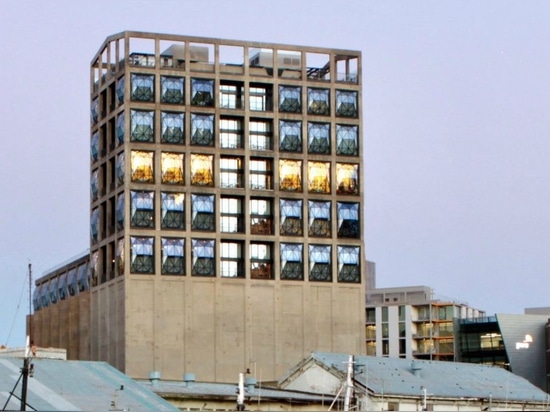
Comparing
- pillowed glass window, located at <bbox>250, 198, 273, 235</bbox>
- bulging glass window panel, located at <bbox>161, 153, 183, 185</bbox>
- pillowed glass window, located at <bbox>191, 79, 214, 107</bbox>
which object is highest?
pillowed glass window, located at <bbox>191, 79, 214, 107</bbox>

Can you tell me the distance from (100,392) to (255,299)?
82364 mm

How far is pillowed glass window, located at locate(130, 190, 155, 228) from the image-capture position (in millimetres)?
192500

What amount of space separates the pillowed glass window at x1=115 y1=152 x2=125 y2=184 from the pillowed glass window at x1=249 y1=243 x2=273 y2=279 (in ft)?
60.8

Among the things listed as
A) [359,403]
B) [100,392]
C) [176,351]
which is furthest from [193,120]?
[100,392]

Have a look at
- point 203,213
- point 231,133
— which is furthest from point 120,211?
point 231,133

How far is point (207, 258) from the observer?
639 feet

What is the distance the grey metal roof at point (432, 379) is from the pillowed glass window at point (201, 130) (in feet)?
153

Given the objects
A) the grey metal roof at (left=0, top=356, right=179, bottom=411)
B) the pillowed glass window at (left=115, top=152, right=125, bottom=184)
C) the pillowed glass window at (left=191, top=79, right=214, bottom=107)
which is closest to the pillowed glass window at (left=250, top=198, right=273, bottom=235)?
the pillowed glass window at (left=191, top=79, right=214, bottom=107)

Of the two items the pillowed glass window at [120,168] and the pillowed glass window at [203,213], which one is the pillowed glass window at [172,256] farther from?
the pillowed glass window at [120,168]

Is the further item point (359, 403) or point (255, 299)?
point (255, 299)

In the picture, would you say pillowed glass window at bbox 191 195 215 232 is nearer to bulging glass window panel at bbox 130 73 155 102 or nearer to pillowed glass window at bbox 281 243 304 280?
pillowed glass window at bbox 281 243 304 280

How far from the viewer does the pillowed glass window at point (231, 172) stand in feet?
650

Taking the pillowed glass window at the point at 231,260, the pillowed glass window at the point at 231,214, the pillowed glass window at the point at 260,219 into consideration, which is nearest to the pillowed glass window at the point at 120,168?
the pillowed glass window at the point at 231,214

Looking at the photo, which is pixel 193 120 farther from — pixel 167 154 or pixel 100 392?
pixel 100 392
